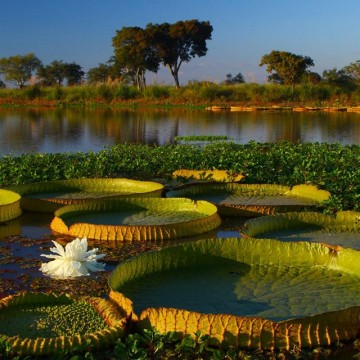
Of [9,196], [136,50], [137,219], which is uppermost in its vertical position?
[136,50]

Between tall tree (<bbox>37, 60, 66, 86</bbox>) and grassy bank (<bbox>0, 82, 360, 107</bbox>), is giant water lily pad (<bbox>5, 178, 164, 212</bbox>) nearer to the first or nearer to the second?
grassy bank (<bbox>0, 82, 360, 107</bbox>)

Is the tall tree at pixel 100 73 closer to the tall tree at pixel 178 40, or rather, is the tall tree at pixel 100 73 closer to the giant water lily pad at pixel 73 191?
the tall tree at pixel 178 40

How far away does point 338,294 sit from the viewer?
3744 millimetres

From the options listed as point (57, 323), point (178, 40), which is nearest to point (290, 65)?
point (178, 40)

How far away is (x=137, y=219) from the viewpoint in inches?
236

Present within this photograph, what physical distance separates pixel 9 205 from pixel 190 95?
3851cm

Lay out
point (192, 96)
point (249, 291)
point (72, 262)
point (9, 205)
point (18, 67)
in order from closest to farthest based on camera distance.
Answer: point (249, 291) < point (72, 262) < point (9, 205) < point (192, 96) < point (18, 67)

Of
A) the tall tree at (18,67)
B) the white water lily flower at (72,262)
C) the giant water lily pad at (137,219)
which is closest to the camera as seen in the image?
the white water lily flower at (72,262)

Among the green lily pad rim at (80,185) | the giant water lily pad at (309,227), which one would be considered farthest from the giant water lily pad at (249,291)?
the green lily pad rim at (80,185)

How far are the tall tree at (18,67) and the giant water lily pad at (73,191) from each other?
6513cm

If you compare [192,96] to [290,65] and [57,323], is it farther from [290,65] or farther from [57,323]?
[57,323]

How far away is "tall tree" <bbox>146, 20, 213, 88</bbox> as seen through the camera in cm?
5341

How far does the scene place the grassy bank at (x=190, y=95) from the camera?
42.2 meters

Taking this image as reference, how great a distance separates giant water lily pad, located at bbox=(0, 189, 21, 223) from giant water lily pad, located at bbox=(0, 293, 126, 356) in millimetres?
2730
